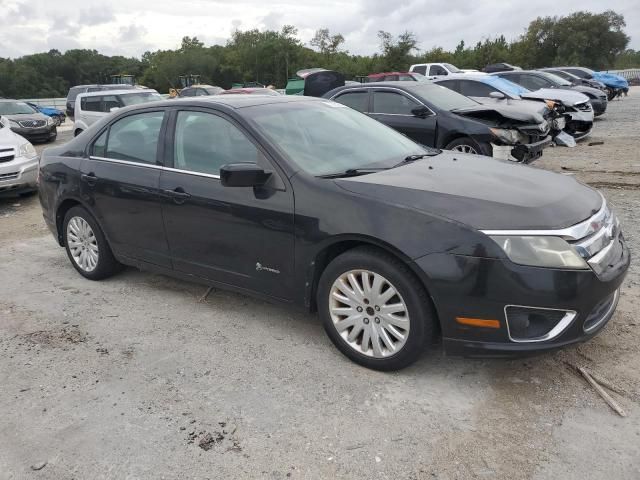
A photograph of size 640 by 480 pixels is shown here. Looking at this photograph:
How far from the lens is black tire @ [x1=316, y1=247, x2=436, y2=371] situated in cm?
299

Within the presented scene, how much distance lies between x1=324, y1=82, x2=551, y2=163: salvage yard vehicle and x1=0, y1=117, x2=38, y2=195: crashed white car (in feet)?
17.2

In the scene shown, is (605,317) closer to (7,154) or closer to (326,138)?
(326,138)

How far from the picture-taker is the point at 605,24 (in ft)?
185

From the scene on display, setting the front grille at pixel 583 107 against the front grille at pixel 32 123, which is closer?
the front grille at pixel 583 107

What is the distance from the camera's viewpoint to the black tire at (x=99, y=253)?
4754mm

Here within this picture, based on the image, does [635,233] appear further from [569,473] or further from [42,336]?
[42,336]

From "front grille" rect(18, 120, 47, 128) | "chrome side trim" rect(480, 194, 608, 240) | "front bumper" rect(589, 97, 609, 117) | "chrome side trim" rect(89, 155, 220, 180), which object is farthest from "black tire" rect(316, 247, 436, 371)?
"front grille" rect(18, 120, 47, 128)

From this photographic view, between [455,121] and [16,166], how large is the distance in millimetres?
6540

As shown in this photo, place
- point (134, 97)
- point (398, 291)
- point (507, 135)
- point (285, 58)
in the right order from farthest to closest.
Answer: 1. point (285, 58)
2. point (134, 97)
3. point (507, 135)
4. point (398, 291)

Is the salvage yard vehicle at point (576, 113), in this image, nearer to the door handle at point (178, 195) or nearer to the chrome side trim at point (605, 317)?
the chrome side trim at point (605, 317)

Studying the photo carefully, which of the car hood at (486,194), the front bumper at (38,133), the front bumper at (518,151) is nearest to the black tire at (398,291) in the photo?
the car hood at (486,194)

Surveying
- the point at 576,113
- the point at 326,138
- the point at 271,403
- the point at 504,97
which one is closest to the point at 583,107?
the point at 576,113

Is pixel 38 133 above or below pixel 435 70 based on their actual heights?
A: below

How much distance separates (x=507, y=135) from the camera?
8219mm
